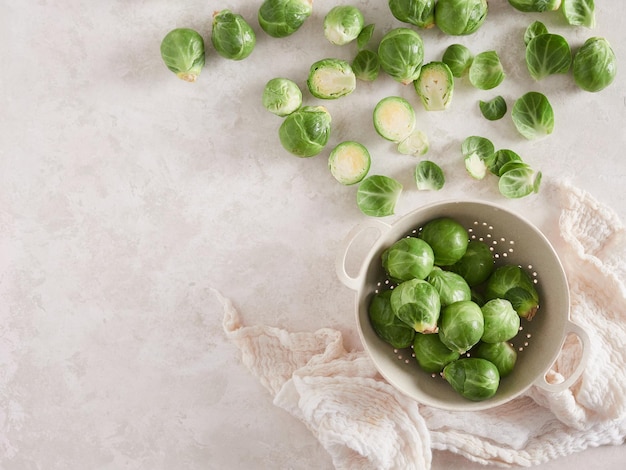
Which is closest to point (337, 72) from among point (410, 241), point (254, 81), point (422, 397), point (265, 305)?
point (254, 81)

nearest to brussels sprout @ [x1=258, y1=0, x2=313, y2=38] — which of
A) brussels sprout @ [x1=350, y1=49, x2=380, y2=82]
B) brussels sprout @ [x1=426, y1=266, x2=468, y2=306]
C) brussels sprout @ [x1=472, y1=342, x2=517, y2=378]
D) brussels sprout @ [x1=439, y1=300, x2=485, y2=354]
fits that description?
brussels sprout @ [x1=350, y1=49, x2=380, y2=82]

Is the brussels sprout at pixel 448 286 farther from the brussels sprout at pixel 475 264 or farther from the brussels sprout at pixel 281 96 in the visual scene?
the brussels sprout at pixel 281 96

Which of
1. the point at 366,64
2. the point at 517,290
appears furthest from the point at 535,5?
the point at 517,290

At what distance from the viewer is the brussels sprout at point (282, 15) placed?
2258mm

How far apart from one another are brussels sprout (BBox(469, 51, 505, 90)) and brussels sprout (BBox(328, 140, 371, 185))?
46 centimetres

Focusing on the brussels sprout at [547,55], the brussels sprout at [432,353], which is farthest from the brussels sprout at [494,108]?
the brussels sprout at [432,353]

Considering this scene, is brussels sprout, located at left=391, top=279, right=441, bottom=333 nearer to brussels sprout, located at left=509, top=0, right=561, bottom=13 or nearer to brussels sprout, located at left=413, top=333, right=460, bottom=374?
brussels sprout, located at left=413, top=333, right=460, bottom=374

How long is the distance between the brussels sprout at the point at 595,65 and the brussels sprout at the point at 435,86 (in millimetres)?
446

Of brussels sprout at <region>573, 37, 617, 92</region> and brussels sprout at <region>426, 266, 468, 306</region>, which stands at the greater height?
brussels sprout at <region>573, 37, 617, 92</region>

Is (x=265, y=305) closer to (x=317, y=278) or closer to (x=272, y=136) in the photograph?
(x=317, y=278)

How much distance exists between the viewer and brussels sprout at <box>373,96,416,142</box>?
231cm

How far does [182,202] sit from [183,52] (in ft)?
1.71

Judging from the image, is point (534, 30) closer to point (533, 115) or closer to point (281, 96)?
point (533, 115)

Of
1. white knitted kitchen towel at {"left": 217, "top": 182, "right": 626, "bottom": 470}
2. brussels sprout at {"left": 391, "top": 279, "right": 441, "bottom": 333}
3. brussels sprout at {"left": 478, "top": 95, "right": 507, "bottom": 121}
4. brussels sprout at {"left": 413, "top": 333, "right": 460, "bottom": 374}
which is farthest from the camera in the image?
brussels sprout at {"left": 478, "top": 95, "right": 507, "bottom": 121}
